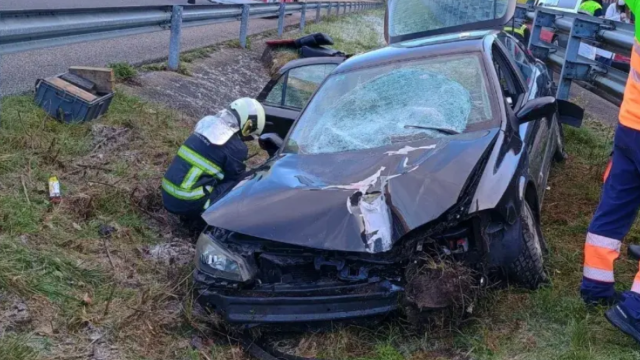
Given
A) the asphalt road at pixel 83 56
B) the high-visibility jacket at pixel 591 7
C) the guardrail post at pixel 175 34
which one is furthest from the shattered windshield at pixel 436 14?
the high-visibility jacket at pixel 591 7

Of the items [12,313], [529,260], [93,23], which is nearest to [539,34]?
[93,23]

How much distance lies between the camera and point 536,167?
14.6 feet

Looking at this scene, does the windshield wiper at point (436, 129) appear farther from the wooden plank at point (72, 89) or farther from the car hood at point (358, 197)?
the wooden plank at point (72, 89)

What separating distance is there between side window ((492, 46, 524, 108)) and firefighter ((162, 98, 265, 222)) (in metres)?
1.89

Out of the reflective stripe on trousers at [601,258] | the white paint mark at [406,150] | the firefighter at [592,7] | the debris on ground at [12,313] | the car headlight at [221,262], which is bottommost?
the debris on ground at [12,313]

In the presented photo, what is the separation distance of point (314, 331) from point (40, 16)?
3848 mm

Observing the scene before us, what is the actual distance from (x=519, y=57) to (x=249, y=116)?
2297 mm

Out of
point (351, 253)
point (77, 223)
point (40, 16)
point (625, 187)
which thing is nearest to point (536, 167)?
point (625, 187)

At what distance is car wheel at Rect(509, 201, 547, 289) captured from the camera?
3789 millimetres

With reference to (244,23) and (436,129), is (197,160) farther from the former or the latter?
(244,23)

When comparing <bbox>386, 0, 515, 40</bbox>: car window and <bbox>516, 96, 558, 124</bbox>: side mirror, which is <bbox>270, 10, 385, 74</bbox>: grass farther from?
<bbox>516, 96, 558, 124</bbox>: side mirror

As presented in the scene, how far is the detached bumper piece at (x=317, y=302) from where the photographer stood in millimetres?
3477

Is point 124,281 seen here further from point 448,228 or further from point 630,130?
point 630,130

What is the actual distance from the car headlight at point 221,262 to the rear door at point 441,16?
3162mm
